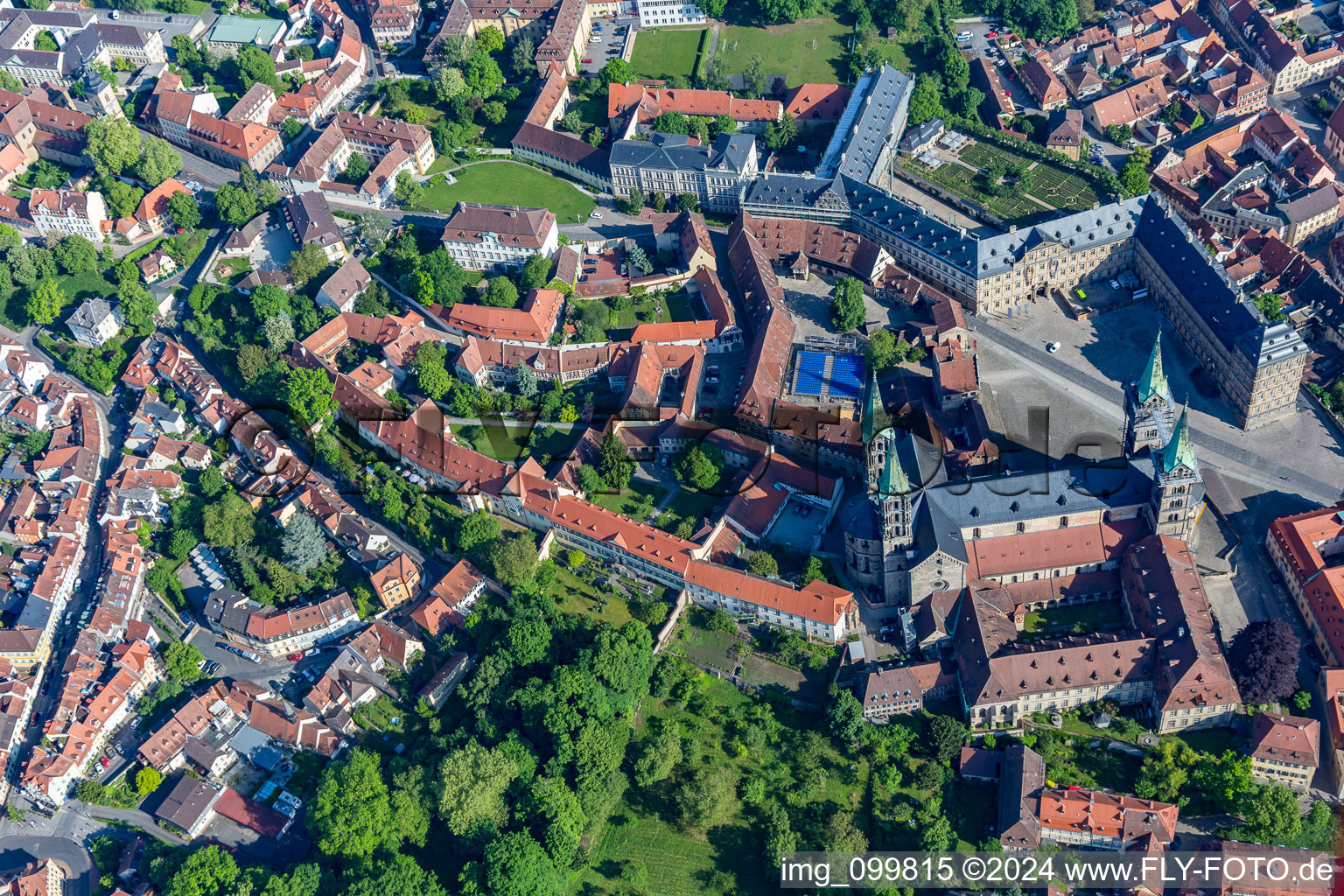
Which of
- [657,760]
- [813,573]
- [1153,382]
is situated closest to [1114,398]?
[1153,382]

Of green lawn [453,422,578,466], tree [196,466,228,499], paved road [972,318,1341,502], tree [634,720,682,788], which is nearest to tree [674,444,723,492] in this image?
green lawn [453,422,578,466]

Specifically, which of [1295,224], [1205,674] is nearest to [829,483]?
[1205,674]

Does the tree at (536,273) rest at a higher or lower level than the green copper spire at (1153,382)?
lower

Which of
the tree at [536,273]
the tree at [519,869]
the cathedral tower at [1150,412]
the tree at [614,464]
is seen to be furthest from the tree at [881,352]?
the tree at [519,869]

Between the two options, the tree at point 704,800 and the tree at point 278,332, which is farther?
the tree at point 278,332

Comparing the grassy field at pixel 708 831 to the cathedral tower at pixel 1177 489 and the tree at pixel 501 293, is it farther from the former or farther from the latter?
the tree at pixel 501 293

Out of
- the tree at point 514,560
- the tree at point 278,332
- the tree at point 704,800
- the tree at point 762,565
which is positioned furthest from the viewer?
the tree at point 278,332

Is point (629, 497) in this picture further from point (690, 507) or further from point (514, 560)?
point (514, 560)
